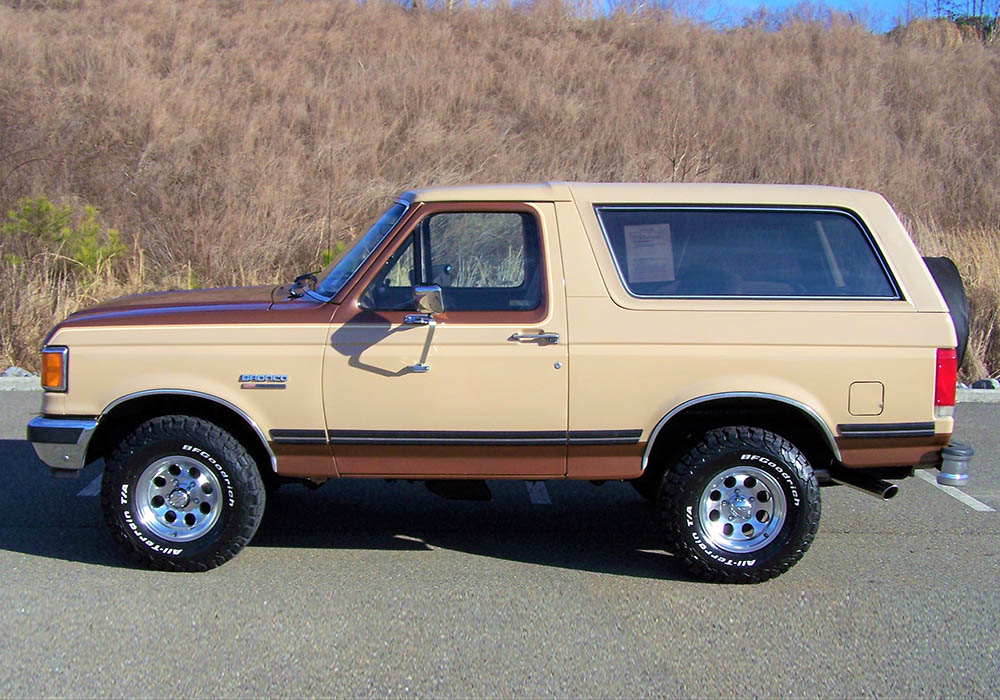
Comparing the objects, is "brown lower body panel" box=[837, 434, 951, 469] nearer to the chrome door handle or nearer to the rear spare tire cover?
the rear spare tire cover

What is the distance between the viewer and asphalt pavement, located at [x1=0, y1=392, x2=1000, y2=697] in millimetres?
3934

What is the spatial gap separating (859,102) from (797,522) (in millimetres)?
18833

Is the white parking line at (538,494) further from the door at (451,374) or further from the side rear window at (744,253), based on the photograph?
the side rear window at (744,253)

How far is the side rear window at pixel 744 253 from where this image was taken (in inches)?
195

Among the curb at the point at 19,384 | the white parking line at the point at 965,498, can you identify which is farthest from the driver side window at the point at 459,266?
the curb at the point at 19,384

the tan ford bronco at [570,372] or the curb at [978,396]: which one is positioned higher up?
the tan ford bronco at [570,372]

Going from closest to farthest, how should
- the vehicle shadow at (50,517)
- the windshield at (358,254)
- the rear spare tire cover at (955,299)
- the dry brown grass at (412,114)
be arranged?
the windshield at (358,254)
the rear spare tire cover at (955,299)
the vehicle shadow at (50,517)
the dry brown grass at (412,114)

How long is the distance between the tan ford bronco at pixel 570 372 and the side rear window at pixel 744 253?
11mm

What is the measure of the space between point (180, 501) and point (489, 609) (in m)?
1.67

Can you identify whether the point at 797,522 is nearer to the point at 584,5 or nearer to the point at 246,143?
the point at 246,143

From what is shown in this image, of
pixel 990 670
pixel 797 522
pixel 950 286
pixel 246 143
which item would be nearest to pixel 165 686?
pixel 797 522

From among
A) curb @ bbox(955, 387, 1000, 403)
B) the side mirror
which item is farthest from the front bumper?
curb @ bbox(955, 387, 1000, 403)

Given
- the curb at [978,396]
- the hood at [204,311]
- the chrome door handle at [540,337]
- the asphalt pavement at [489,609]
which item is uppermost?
the hood at [204,311]

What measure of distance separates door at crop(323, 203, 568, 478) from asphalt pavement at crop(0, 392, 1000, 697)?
0.63 m
